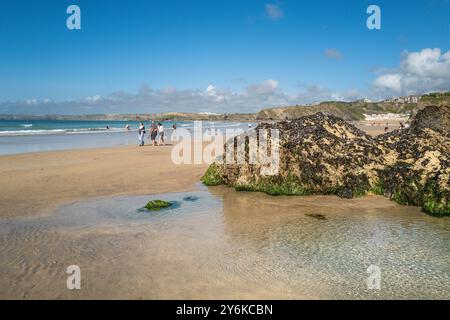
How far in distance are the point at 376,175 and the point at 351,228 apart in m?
3.40

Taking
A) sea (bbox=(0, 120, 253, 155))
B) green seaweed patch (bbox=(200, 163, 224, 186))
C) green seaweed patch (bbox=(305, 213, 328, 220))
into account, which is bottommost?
green seaweed patch (bbox=(305, 213, 328, 220))

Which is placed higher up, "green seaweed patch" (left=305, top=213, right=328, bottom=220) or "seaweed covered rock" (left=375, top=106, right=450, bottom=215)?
"seaweed covered rock" (left=375, top=106, right=450, bottom=215)

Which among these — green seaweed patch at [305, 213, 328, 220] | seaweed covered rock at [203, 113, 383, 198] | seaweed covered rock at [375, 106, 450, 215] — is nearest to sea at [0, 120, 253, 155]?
seaweed covered rock at [203, 113, 383, 198]

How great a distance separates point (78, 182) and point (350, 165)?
9554 millimetres

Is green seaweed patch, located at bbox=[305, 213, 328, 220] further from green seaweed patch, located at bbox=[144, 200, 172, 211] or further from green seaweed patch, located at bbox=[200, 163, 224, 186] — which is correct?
green seaweed patch, located at bbox=[200, 163, 224, 186]

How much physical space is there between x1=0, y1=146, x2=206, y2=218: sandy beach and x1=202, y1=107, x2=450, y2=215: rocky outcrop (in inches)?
116

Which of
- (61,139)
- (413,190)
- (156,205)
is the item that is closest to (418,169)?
(413,190)

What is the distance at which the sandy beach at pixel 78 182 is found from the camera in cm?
1005

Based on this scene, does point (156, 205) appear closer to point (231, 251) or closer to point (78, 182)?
point (231, 251)

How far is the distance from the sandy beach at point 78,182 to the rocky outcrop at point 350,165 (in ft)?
9.66

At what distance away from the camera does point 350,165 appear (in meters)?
10.0

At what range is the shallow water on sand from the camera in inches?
185

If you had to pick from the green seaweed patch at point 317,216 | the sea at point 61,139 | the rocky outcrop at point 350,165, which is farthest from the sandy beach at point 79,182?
the sea at point 61,139
